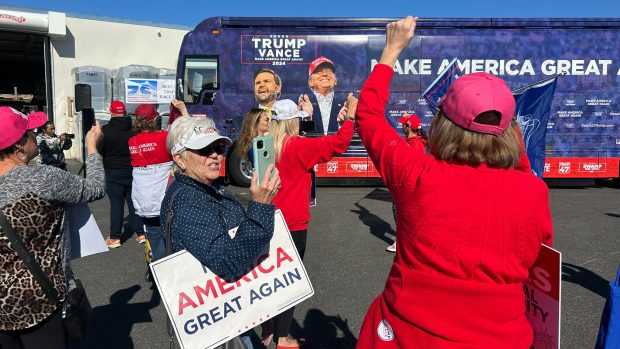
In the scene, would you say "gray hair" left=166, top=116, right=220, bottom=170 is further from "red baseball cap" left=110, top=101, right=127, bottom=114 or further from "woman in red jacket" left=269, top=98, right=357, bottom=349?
"red baseball cap" left=110, top=101, right=127, bottom=114

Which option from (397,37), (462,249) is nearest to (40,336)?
(462,249)

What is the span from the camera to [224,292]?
1883 mm

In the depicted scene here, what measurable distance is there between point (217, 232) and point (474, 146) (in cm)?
94

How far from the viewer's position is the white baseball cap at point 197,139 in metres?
1.90

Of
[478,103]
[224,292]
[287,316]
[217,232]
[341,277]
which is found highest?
[478,103]

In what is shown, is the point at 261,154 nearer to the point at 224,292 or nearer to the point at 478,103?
the point at 224,292

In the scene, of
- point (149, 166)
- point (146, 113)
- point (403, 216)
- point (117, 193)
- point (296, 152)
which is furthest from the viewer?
point (117, 193)

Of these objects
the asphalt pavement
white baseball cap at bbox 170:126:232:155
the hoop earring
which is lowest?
the asphalt pavement

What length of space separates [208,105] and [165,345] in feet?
25.7

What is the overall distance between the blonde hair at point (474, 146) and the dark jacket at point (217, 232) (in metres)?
0.65

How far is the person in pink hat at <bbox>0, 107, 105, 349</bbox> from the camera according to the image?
1915 millimetres

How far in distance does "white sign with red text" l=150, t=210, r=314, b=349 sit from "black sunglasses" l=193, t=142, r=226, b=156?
372 millimetres

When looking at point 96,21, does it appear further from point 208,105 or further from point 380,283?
point 380,283

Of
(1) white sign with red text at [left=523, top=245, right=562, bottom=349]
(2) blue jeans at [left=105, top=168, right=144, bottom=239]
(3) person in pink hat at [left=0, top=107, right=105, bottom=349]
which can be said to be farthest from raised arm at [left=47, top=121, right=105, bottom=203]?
(2) blue jeans at [left=105, top=168, right=144, bottom=239]
